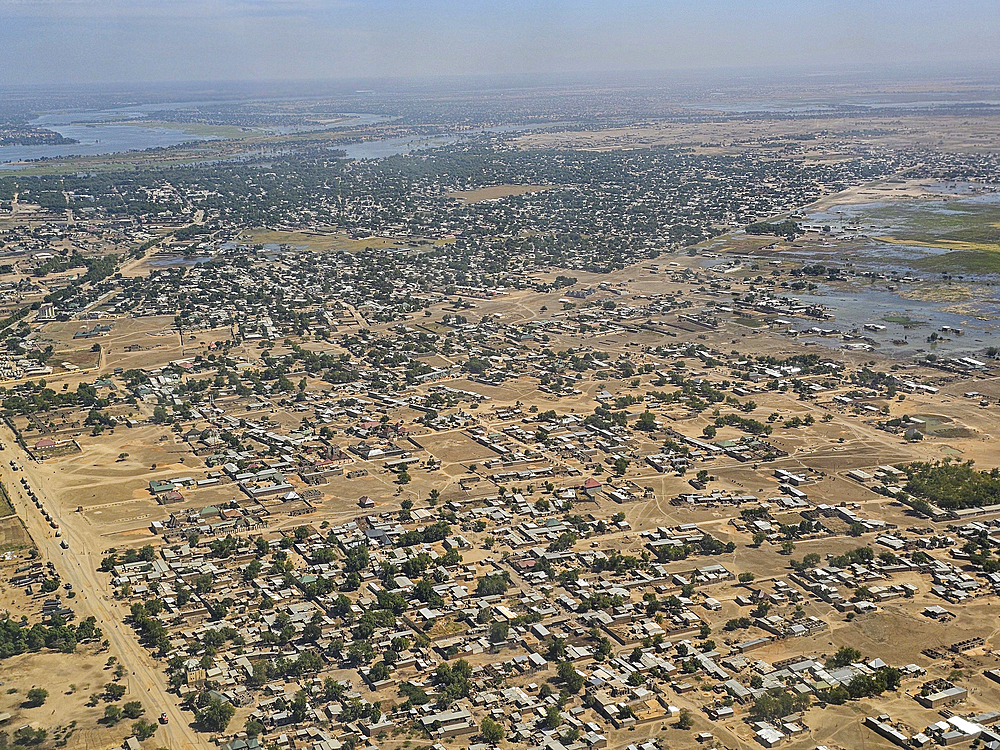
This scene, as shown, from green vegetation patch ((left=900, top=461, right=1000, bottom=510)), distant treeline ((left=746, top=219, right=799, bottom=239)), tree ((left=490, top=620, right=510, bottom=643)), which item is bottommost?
tree ((left=490, top=620, right=510, bottom=643))

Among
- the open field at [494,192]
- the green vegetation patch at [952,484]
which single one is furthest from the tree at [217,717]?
the open field at [494,192]

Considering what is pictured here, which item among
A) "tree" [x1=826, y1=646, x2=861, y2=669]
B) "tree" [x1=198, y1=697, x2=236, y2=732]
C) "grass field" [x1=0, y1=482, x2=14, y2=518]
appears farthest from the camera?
"grass field" [x1=0, y1=482, x2=14, y2=518]

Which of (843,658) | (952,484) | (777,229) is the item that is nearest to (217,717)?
(843,658)

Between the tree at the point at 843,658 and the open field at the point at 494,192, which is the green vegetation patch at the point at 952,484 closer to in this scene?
the tree at the point at 843,658

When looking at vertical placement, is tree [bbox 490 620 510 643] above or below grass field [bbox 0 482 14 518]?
below

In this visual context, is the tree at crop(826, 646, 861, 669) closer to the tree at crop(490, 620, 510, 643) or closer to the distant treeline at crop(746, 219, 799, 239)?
the tree at crop(490, 620, 510, 643)

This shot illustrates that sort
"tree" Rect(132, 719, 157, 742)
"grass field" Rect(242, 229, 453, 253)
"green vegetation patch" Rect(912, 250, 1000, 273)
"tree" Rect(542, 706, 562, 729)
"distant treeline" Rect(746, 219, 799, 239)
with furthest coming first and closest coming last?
"grass field" Rect(242, 229, 453, 253) → "distant treeline" Rect(746, 219, 799, 239) → "green vegetation patch" Rect(912, 250, 1000, 273) → "tree" Rect(542, 706, 562, 729) → "tree" Rect(132, 719, 157, 742)

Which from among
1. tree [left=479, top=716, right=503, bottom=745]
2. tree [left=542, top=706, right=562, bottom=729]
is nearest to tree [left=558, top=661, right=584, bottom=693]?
tree [left=542, top=706, right=562, bottom=729]
